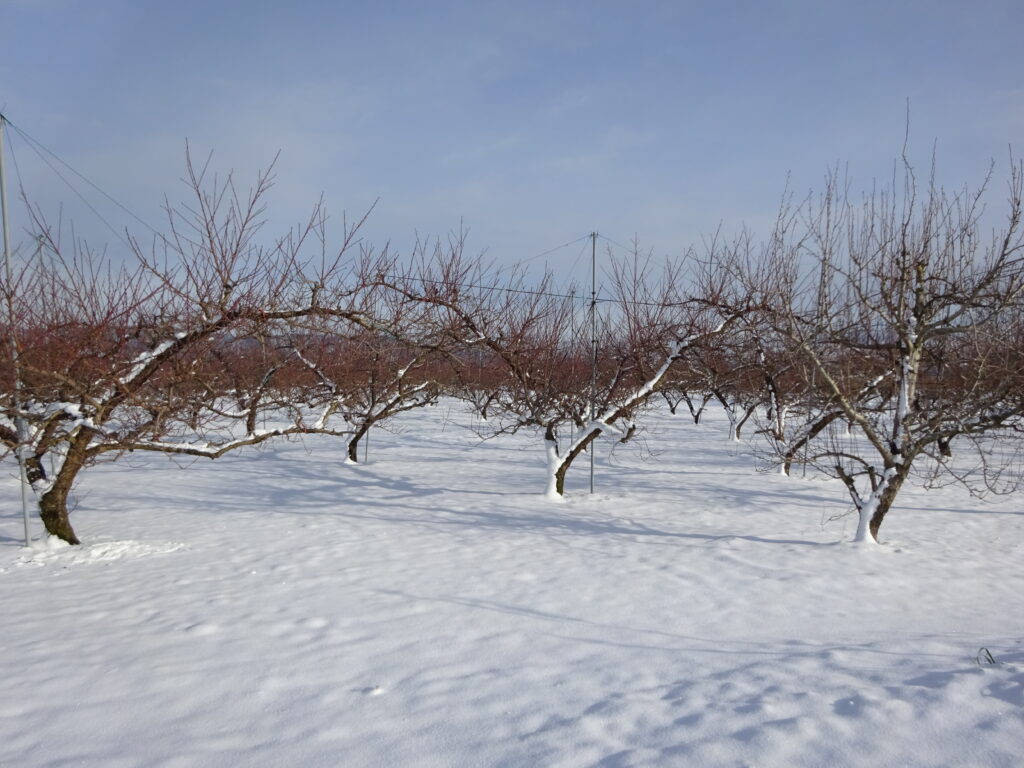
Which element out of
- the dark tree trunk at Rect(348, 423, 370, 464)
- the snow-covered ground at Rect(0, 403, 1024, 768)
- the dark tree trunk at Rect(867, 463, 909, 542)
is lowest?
the snow-covered ground at Rect(0, 403, 1024, 768)

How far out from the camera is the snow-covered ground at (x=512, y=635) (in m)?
2.80

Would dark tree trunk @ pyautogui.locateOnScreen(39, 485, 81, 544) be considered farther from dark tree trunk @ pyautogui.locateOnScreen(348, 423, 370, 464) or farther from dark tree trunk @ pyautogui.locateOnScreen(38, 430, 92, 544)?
dark tree trunk @ pyautogui.locateOnScreen(348, 423, 370, 464)

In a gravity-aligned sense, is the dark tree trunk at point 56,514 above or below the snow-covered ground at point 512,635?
above

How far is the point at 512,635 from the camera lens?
14.1 feet

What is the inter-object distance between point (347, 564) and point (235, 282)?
8.98 ft

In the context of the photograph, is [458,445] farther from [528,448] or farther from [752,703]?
[752,703]

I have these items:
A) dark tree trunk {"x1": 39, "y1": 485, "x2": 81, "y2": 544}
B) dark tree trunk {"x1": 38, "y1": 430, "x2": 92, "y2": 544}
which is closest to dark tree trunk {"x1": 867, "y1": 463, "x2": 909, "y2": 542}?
dark tree trunk {"x1": 38, "y1": 430, "x2": 92, "y2": 544}

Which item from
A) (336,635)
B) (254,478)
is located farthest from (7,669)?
(254,478)

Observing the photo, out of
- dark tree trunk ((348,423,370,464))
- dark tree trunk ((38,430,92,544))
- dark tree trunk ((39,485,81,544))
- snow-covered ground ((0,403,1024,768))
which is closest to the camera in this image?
snow-covered ground ((0,403,1024,768))

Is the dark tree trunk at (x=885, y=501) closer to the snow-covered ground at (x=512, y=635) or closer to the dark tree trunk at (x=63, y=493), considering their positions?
the snow-covered ground at (x=512, y=635)

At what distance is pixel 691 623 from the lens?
456 centimetres

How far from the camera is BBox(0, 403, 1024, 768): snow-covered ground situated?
9.19ft

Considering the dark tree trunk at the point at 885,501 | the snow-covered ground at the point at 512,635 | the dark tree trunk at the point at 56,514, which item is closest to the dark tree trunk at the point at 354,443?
the snow-covered ground at the point at 512,635

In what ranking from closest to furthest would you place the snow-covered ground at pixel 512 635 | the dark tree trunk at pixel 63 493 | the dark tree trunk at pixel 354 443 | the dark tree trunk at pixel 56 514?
the snow-covered ground at pixel 512 635, the dark tree trunk at pixel 63 493, the dark tree trunk at pixel 56 514, the dark tree trunk at pixel 354 443
